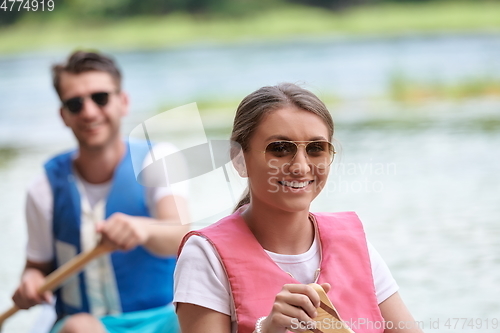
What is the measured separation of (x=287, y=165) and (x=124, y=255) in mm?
1002

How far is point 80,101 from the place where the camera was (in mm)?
2230

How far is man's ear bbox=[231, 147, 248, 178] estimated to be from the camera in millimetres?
1323

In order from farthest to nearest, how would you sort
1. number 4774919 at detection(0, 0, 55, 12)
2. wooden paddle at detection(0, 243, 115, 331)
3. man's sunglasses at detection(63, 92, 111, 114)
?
number 4774919 at detection(0, 0, 55, 12) < man's sunglasses at detection(63, 92, 111, 114) < wooden paddle at detection(0, 243, 115, 331)

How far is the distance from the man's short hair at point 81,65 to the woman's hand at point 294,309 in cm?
134

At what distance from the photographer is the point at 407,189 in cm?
504

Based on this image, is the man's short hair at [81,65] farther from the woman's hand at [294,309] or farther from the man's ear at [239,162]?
the woman's hand at [294,309]

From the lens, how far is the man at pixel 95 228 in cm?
208

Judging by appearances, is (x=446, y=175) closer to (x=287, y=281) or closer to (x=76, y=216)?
(x=76, y=216)

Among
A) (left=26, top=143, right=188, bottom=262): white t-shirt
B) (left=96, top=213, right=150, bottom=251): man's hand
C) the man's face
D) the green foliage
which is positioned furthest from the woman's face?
the green foliage

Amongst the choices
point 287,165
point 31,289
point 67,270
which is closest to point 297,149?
point 287,165

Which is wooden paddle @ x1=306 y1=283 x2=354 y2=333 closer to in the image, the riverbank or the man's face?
the man's face

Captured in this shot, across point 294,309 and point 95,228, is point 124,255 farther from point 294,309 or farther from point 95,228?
point 294,309

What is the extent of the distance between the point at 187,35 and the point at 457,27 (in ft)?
10.1

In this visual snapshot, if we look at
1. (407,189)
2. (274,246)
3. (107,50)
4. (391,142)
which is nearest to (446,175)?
(407,189)
